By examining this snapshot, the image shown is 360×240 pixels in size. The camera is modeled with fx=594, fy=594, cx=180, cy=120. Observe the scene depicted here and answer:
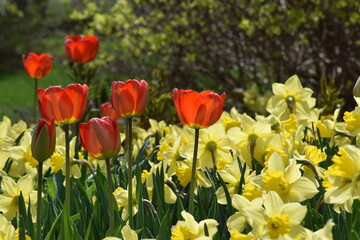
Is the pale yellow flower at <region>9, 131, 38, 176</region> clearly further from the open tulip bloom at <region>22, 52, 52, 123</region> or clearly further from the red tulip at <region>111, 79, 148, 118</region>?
the open tulip bloom at <region>22, 52, 52, 123</region>

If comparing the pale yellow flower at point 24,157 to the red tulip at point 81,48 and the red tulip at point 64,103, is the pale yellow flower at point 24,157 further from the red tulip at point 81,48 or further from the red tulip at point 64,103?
the red tulip at point 81,48

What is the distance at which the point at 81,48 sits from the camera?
12.2 feet

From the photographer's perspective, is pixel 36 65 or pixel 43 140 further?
pixel 36 65

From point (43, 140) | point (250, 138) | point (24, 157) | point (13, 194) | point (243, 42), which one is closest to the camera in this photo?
point (43, 140)

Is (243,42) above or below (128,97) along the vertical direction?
below

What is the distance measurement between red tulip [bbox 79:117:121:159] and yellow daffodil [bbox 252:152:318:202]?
14.7 inches

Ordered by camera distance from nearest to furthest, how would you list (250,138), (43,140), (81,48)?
(43,140) < (250,138) < (81,48)

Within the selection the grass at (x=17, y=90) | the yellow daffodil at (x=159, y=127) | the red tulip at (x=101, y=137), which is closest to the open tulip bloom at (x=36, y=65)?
the yellow daffodil at (x=159, y=127)

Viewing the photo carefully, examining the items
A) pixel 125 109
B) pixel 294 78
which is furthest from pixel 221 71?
pixel 125 109

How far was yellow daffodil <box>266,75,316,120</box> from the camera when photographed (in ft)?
8.09

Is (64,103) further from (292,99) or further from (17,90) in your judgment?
(17,90)

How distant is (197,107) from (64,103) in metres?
0.38

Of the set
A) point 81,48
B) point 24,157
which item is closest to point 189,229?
point 24,157

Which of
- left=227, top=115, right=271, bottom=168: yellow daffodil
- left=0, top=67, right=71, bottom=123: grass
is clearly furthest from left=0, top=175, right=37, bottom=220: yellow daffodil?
left=0, top=67, right=71, bottom=123: grass
